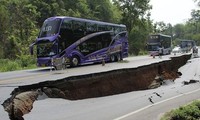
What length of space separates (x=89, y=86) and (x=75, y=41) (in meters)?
16.3

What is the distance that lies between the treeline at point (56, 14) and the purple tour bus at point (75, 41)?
15125 mm

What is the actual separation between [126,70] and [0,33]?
123 feet

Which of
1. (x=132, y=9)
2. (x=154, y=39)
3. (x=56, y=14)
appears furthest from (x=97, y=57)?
(x=132, y=9)

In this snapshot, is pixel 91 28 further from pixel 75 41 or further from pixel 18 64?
pixel 18 64

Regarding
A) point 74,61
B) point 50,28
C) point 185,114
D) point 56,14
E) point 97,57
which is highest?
point 56,14

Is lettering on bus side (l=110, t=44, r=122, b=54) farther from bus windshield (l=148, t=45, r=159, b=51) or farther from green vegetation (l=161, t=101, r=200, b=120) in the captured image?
green vegetation (l=161, t=101, r=200, b=120)

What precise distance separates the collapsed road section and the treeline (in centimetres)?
2914

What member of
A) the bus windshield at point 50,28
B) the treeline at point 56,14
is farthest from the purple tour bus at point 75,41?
the treeline at point 56,14

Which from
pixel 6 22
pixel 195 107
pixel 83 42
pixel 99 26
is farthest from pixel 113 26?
pixel 195 107

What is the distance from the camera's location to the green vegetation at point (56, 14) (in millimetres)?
49781

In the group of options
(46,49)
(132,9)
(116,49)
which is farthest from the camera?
(132,9)

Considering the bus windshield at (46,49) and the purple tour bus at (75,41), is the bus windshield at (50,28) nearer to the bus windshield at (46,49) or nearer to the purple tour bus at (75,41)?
the purple tour bus at (75,41)

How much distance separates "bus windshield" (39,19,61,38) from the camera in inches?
1113

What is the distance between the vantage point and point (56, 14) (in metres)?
69.0
